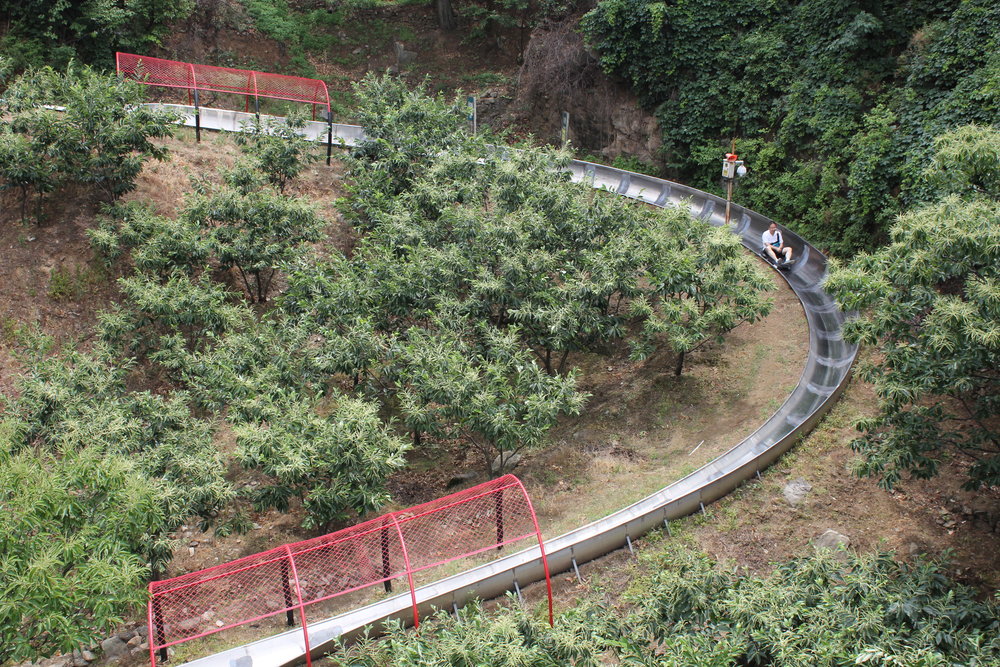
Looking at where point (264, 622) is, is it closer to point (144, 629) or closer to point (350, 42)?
point (144, 629)

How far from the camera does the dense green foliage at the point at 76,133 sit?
1748cm

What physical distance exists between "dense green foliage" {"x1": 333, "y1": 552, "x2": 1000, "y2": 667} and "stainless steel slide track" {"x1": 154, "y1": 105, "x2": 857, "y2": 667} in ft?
6.39

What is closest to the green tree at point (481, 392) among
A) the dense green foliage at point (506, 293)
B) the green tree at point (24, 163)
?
the dense green foliage at point (506, 293)

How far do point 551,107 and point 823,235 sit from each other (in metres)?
11.7

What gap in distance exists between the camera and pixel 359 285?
15148mm

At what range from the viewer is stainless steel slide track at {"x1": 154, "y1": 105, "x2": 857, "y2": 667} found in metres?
10.8

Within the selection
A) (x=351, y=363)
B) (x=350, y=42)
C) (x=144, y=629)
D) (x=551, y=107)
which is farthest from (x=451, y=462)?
(x=350, y=42)

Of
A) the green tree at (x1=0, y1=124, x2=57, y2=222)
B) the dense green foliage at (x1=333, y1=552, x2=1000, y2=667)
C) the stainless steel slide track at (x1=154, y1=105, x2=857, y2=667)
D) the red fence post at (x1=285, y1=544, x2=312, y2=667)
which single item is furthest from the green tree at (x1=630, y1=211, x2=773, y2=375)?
the green tree at (x1=0, y1=124, x2=57, y2=222)

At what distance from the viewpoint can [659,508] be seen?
42.5ft

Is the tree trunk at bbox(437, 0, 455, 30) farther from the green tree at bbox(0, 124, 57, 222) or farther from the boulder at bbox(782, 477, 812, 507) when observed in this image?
the boulder at bbox(782, 477, 812, 507)

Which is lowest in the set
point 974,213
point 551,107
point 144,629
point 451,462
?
point 144,629

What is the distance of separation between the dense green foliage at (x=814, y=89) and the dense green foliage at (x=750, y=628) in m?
11.0

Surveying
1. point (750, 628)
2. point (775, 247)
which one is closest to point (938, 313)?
point (750, 628)

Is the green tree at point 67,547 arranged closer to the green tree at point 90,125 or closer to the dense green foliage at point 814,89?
the green tree at point 90,125
